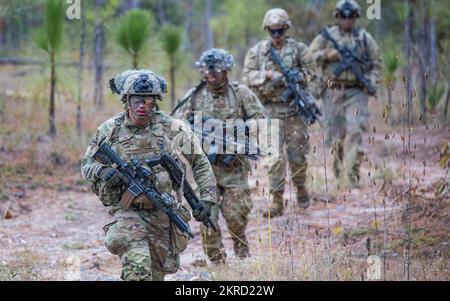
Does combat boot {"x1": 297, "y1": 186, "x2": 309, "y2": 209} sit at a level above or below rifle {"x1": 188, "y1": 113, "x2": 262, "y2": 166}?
below

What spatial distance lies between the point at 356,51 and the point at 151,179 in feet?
17.9

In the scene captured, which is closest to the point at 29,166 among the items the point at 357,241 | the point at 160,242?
the point at 357,241

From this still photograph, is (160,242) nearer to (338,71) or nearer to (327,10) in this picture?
(338,71)

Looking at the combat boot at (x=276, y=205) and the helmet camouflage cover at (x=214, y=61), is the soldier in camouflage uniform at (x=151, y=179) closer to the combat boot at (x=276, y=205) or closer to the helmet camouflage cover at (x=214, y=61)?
the helmet camouflage cover at (x=214, y=61)

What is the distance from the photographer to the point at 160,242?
5.80 meters

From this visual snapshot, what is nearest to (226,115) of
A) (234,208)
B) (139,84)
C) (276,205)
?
(234,208)

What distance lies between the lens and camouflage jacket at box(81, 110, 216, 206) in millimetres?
5730

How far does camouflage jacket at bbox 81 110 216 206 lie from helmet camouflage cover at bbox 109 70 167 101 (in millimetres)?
178

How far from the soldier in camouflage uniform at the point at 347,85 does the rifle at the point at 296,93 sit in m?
1.10

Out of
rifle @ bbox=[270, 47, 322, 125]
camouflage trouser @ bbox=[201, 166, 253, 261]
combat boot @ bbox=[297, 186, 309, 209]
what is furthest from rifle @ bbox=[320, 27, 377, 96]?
camouflage trouser @ bbox=[201, 166, 253, 261]

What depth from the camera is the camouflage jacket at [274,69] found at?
30.5 ft

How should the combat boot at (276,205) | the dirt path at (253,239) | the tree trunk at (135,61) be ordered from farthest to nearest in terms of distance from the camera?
the tree trunk at (135,61) < the combat boot at (276,205) < the dirt path at (253,239)

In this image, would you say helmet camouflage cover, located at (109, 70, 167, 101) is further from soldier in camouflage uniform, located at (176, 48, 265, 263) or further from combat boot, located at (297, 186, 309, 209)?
combat boot, located at (297, 186, 309, 209)

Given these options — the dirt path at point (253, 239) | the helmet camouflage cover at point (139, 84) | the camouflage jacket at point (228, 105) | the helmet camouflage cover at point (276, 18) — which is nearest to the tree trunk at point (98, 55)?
the dirt path at point (253, 239)
